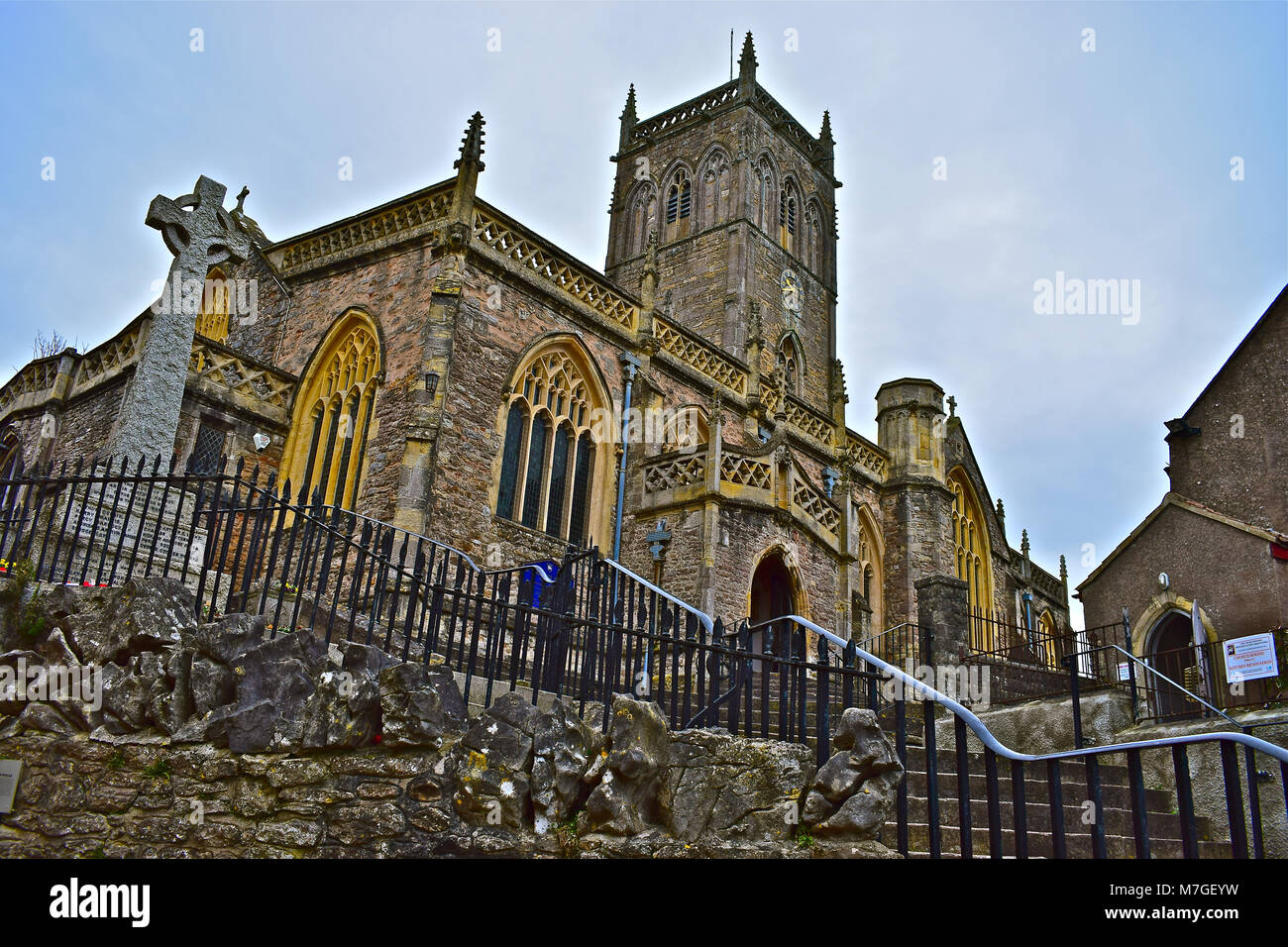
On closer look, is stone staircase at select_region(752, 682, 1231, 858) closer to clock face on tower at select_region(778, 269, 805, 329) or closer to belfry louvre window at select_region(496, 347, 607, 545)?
belfry louvre window at select_region(496, 347, 607, 545)

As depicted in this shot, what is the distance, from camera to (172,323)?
998 centimetres

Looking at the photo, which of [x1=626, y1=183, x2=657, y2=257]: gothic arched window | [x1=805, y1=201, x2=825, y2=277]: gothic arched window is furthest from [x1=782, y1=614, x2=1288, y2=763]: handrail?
[x1=805, y1=201, x2=825, y2=277]: gothic arched window

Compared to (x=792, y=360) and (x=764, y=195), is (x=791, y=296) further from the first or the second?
(x=764, y=195)

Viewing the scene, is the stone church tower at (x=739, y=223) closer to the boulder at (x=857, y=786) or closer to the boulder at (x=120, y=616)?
the boulder at (x=120, y=616)

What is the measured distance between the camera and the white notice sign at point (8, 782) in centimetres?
568

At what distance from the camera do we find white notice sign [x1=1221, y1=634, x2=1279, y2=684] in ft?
36.2

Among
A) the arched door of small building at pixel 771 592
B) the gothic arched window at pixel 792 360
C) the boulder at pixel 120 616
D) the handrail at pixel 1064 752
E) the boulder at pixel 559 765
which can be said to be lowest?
the boulder at pixel 559 765

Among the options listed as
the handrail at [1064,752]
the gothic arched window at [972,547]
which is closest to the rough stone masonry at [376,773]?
the handrail at [1064,752]

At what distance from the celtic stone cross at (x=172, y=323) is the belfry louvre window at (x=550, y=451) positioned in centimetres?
628
